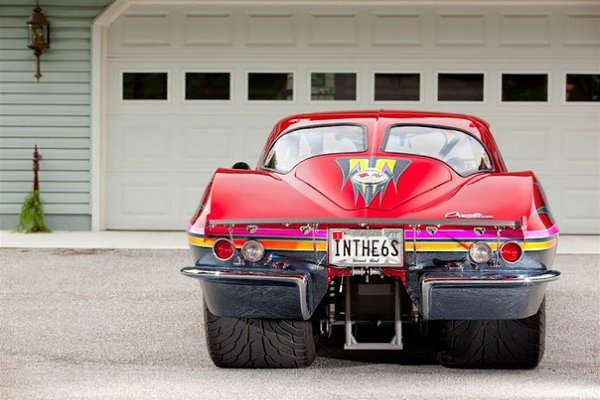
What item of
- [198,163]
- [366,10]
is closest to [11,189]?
[198,163]

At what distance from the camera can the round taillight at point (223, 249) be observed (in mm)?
4852

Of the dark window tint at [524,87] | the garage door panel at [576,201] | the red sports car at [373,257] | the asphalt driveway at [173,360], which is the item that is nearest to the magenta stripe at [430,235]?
the red sports car at [373,257]

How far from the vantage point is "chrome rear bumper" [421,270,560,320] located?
15.3ft

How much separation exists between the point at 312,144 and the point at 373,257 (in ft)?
3.76

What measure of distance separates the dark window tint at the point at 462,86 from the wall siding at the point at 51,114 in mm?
4175

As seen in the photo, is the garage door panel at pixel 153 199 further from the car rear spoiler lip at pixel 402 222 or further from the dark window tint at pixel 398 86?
the car rear spoiler lip at pixel 402 222

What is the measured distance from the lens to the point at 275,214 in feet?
15.9

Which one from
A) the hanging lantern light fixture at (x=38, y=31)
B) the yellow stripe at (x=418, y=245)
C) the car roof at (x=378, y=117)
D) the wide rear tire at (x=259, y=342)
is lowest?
the wide rear tire at (x=259, y=342)

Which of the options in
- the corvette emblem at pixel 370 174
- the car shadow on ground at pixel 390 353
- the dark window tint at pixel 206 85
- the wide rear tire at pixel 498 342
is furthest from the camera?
the dark window tint at pixel 206 85

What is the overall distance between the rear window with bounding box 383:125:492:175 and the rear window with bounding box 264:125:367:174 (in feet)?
0.57

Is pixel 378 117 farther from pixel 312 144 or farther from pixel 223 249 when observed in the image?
pixel 223 249

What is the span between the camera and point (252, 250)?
4.82 metres

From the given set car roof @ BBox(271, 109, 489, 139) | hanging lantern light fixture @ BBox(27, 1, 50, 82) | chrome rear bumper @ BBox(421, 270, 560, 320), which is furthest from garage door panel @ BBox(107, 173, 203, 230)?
chrome rear bumper @ BBox(421, 270, 560, 320)

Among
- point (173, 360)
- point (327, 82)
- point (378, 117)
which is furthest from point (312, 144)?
point (327, 82)
